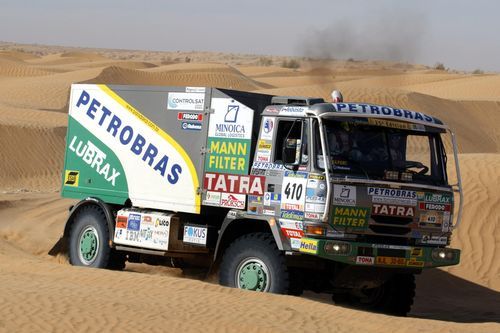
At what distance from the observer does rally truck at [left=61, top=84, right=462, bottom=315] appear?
12.7 metres

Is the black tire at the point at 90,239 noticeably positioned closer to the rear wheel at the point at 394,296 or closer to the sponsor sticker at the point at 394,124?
the rear wheel at the point at 394,296

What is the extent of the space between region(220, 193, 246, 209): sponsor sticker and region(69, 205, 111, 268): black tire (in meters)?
2.56

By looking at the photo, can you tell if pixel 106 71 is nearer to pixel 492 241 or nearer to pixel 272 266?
pixel 492 241

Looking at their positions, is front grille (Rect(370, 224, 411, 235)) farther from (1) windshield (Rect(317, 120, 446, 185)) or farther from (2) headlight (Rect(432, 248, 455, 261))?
(1) windshield (Rect(317, 120, 446, 185))

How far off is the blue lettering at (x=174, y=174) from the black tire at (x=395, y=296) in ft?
10.2

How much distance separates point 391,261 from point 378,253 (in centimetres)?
24

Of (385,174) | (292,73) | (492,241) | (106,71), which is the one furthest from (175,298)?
(292,73)

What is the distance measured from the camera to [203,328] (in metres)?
10.4

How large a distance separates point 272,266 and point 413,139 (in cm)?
248

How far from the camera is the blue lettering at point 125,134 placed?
15195 millimetres

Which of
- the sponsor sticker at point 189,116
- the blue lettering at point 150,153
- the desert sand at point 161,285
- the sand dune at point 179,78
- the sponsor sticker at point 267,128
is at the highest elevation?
the sand dune at point 179,78

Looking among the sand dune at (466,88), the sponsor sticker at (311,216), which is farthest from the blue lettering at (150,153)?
the sand dune at (466,88)

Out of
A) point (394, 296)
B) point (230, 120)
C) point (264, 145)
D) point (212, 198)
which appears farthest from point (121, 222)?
point (394, 296)

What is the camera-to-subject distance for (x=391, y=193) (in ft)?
42.2
